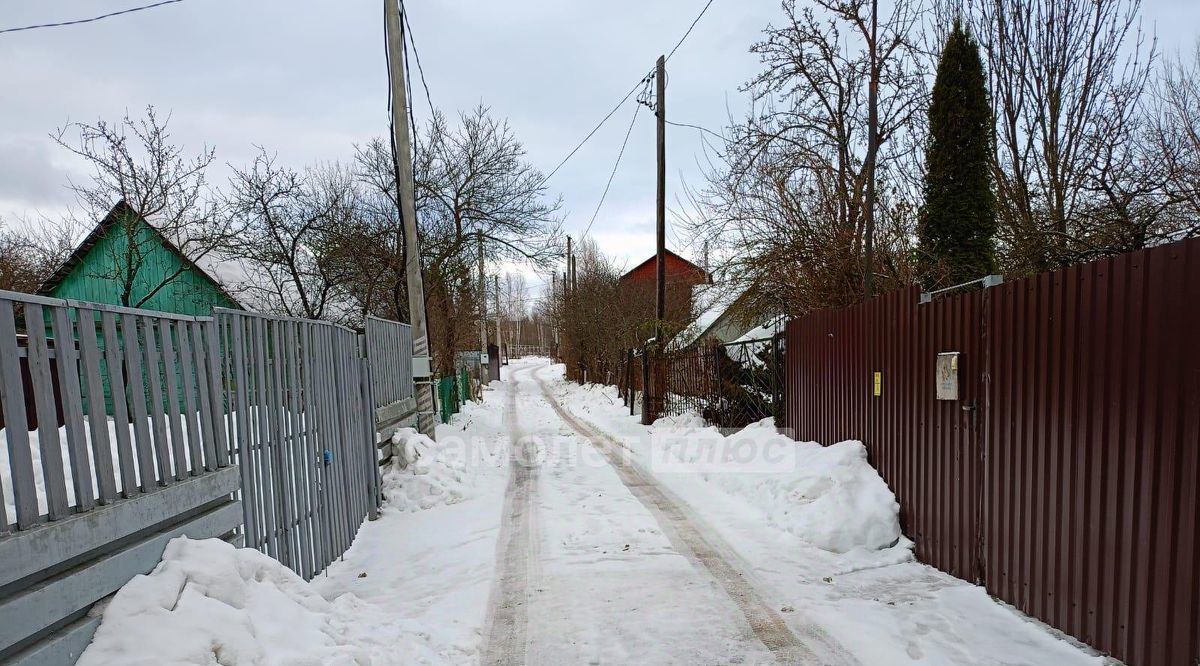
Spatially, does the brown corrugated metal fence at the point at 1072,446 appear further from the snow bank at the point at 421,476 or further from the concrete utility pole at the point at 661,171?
the concrete utility pole at the point at 661,171

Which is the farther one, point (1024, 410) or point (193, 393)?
point (1024, 410)

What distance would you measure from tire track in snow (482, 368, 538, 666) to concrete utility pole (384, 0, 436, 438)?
6.38ft

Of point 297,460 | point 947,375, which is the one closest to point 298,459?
point 297,460

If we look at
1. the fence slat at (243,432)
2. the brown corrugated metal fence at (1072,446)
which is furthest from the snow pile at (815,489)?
the fence slat at (243,432)

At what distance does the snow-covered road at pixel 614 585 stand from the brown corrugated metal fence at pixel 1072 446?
0.27 m

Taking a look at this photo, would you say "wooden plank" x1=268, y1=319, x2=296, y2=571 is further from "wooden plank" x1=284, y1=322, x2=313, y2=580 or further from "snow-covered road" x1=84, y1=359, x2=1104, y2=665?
"snow-covered road" x1=84, y1=359, x2=1104, y2=665

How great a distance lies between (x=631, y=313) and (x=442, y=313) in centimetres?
1047

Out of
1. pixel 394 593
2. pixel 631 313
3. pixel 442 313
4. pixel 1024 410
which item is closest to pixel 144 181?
pixel 442 313

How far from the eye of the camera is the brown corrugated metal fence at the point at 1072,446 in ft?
9.80

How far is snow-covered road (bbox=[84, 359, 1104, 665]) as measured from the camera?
10.6 feet

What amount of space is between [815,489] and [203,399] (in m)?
5.25

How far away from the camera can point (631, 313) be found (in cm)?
2888

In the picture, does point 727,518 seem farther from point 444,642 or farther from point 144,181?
point 144,181

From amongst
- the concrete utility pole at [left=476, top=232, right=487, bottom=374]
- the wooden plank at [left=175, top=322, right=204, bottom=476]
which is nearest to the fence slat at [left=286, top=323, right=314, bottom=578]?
the wooden plank at [left=175, top=322, right=204, bottom=476]
